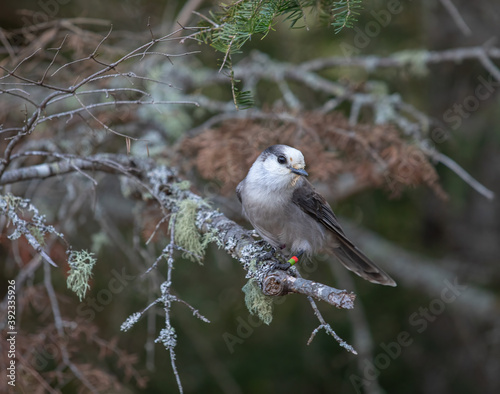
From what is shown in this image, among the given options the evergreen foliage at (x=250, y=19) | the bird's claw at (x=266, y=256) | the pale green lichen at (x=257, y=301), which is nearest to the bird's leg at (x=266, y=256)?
the bird's claw at (x=266, y=256)

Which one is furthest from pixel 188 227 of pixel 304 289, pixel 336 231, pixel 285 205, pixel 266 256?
pixel 336 231

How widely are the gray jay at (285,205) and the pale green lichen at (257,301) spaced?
0.75 metres

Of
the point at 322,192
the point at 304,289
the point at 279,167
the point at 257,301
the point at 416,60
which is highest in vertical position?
the point at 416,60

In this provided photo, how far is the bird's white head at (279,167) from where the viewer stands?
9.32 ft

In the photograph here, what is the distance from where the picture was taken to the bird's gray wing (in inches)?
123

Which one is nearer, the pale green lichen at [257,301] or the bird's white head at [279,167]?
the pale green lichen at [257,301]

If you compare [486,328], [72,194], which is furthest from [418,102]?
[72,194]

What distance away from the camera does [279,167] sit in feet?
9.51

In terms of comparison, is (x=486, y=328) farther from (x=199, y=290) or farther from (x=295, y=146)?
Result: (x=295, y=146)

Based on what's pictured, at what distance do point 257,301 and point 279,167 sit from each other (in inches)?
35.9

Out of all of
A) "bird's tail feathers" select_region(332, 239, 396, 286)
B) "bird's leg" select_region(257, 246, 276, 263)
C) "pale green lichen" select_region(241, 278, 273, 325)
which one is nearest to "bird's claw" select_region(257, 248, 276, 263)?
"bird's leg" select_region(257, 246, 276, 263)

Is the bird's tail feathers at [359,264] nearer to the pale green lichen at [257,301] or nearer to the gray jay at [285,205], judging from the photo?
the gray jay at [285,205]

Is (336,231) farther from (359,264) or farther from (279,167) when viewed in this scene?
(279,167)

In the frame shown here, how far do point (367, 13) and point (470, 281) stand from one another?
2499mm
